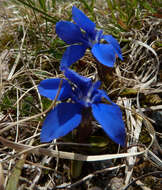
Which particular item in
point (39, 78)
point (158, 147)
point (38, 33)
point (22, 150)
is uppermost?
point (38, 33)

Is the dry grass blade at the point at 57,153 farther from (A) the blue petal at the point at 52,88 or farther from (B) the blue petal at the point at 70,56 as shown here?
(B) the blue petal at the point at 70,56

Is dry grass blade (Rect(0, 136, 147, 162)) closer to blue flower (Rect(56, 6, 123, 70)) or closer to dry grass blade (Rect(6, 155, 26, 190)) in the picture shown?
dry grass blade (Rect(6, 155, 26, 190))

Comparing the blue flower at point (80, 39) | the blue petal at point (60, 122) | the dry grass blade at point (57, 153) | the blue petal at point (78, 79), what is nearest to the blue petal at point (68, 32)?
the blue flower at point (80, 39)

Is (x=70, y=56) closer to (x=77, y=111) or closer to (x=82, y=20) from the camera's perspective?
(x=82, y=20)

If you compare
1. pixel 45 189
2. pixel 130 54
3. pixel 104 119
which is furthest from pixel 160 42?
pixel 45 189

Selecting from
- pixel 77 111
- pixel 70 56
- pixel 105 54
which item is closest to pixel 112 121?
pixel 77 111

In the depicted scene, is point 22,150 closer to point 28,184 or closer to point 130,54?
point 28,184
